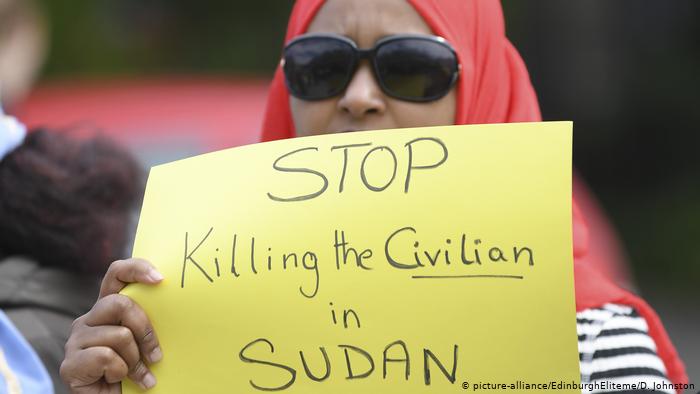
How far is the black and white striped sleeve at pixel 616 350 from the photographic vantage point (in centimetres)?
170

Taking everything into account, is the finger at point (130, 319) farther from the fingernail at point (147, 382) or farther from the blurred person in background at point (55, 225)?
the blurred person in background at point (55, 225)

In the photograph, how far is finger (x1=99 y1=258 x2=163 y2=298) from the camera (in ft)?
5.40

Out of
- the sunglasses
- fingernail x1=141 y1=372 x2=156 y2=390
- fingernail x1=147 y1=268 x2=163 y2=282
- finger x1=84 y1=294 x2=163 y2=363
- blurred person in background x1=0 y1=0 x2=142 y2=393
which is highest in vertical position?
the sunglasses

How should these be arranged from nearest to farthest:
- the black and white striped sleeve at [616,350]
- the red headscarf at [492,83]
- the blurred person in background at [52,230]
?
the black and white striped sleeve at [616,350] < the red headscarf at [492,83] < the blurred person in background at [52,230]

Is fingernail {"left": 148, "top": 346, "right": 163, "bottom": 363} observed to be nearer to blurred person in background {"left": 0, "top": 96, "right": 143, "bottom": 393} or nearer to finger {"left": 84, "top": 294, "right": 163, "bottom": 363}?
finger {"left": 84, "top": 294, "right": 163, "bottom": 363}

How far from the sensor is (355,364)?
160 centimetres

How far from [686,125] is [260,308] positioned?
26.0ft

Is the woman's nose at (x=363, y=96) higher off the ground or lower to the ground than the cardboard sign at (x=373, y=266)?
higher

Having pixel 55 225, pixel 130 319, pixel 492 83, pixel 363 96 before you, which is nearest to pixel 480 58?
pixel 492 83

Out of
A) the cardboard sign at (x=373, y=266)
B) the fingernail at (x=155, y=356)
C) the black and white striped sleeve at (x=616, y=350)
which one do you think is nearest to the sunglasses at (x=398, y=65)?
the cardboard sign at (x=373, y=266)

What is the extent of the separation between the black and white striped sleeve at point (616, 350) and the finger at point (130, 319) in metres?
0.72

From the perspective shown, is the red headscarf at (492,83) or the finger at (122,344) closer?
the finger at (122,344)

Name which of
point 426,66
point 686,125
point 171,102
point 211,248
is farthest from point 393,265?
point 686,125

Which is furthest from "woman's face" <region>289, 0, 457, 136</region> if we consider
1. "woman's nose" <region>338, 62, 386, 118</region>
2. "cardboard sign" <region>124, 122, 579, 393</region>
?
"cardboard sign" <region>124, 122, 579, 393</region>
